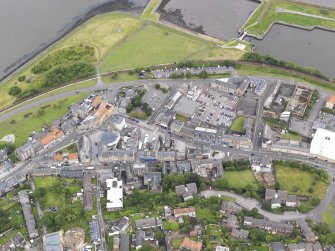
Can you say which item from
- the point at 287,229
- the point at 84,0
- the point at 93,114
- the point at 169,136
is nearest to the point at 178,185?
the point at 169,136

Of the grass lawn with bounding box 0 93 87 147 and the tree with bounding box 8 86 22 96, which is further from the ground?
the tree with bounding box 8 86 22 96

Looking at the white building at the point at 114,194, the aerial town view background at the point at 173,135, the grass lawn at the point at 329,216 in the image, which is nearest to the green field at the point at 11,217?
the aerial town view background at the point at 173,135

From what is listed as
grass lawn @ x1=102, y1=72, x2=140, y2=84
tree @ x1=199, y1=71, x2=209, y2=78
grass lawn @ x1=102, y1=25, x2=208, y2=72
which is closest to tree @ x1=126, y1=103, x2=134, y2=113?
grass lawn @ x1=102, y1=72, x2=140, y2=84

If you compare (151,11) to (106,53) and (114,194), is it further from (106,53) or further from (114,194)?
(114,194)

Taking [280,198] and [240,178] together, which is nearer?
[280,198]

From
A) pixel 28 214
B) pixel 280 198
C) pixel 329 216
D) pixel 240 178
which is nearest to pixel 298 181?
pixel 280 198

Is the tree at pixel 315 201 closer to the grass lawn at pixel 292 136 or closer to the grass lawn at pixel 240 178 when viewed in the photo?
the grass lawn at pixel 240 178

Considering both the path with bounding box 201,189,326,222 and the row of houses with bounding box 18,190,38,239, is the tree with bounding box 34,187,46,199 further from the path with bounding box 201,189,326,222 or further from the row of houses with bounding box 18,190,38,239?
the path with bounding box 201,189,326,222
